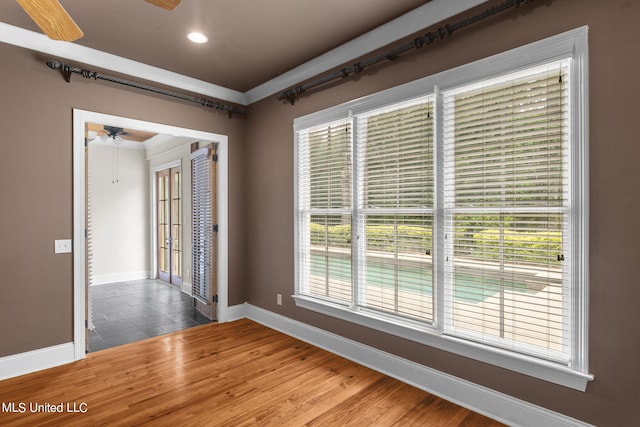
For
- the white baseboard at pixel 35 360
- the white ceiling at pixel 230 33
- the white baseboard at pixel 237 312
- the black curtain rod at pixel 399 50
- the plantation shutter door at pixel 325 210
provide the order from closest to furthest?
the black curtain rod at pixel 399 50
the white ceiling at pixel 230 33
the white baseboard at pixel 35 360
the plantation shutter door at pixel 325 210
the white baseboard at pixel 237 312

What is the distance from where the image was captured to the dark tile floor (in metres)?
3.77

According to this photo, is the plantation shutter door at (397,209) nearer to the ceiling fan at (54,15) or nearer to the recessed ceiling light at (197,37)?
the recessed ceiling light at (197,37)

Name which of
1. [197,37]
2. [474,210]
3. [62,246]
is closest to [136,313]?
[62,246]

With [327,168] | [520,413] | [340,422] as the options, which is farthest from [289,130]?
[520,413]

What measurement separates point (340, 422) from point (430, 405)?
66 cm

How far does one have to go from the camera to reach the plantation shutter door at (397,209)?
2.60m

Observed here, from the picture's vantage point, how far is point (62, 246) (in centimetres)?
304

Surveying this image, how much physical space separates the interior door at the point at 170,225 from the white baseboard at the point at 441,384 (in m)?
3.63

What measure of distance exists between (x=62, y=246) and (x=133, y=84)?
1.67m

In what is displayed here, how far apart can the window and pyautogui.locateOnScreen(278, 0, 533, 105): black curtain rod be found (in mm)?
272

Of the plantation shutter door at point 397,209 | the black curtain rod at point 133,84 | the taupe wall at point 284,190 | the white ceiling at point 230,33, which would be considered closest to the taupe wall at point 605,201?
the taupe wall at point 284,190

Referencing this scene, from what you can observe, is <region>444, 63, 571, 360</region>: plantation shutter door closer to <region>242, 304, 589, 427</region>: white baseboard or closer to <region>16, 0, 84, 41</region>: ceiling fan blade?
<region>242, 304, 589, 427</region>: white baseboard

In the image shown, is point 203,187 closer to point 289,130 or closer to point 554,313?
point 289,130

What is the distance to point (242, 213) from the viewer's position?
441 centimetres
